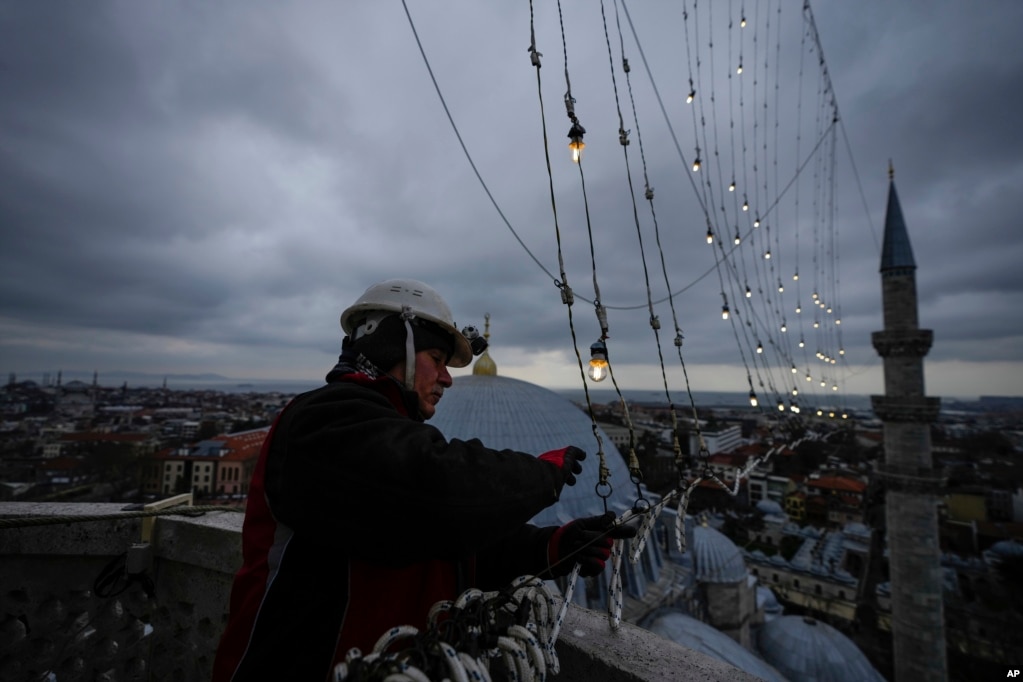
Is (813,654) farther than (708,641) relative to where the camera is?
Yes

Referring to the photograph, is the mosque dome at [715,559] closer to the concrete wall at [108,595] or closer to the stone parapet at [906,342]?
the stone parapet at [906,342]

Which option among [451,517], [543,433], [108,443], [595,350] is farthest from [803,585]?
[108,443]

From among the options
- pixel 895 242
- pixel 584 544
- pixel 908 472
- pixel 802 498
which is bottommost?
pixel 802 498

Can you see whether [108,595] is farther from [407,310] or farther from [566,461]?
[566,461]

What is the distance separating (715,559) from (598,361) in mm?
22956

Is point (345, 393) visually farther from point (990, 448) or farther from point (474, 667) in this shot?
point (990, 448)

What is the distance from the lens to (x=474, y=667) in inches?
49.0

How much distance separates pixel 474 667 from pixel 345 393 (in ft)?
3.19

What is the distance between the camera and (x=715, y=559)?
2083 centimetres

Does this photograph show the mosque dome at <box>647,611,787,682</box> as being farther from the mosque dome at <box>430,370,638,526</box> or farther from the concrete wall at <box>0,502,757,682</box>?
the concrete wall at <box>0,502,757,682</box>

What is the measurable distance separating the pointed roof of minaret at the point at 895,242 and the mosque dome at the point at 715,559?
53.3 feet

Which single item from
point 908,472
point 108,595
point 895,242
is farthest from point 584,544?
point 895,242

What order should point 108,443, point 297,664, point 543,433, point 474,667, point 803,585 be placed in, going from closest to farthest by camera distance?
point 474,667
point 297,664
point 543,433
point 803,585
point 108,443

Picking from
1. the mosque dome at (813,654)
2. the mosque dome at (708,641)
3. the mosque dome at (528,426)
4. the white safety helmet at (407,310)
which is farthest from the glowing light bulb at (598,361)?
the mosque dome at (813,654)
